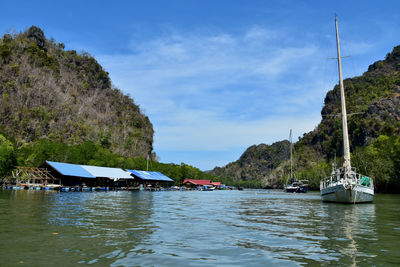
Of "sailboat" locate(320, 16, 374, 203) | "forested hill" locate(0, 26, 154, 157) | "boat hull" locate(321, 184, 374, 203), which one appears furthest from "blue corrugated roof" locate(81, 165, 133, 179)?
"sailboat" locate(320, 16, 374, 203)

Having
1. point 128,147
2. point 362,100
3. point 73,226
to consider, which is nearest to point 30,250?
point 73,226

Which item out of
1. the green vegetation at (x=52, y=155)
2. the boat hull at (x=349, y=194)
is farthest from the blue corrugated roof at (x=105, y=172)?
the boat hull at (x=349, y=194)

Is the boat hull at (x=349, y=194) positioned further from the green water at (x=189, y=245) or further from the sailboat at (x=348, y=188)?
the green water at (x=189, y=245)

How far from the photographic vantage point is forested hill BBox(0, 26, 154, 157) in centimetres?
12812

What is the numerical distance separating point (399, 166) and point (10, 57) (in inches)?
6415

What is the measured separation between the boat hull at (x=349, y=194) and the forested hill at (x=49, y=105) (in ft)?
335

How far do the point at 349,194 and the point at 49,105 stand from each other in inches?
5513

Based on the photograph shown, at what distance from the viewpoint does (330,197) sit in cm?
4019

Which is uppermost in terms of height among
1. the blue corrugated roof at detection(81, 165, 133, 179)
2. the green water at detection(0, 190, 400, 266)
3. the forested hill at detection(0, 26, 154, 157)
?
the forested hill at detection(0, 26, 154, 157)

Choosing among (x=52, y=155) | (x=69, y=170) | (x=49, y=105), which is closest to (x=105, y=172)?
(x=69, y=170)

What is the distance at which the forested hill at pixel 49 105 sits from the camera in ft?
420

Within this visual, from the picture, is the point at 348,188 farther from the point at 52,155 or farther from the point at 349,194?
the point at 52,155

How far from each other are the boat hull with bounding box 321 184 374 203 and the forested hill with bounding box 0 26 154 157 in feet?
335

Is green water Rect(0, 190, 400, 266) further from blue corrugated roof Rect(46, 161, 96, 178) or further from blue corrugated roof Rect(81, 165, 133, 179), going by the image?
blue corrugated roof Rect(81, 165, 133, 179)
